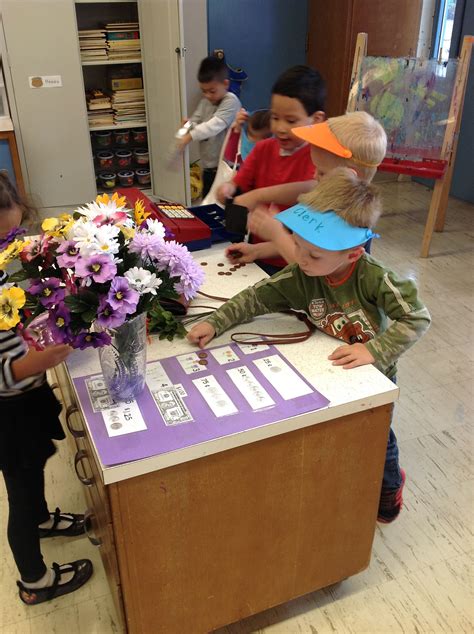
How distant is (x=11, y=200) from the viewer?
4.81 feet

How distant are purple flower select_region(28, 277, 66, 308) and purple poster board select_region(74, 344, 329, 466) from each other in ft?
0.87

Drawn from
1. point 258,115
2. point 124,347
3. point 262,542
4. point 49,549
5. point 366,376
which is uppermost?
point 258,115

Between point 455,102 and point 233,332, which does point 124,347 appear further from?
point 455,102

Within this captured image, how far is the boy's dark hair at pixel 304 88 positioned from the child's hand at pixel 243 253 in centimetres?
43

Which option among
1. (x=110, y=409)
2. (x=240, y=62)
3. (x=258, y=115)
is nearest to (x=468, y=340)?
(x=258, y=115)

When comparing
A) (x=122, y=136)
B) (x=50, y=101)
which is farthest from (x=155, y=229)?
(x=122, y=136)

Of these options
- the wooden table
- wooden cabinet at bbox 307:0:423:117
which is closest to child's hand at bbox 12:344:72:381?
the wooden table

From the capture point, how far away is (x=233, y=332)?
141 cm

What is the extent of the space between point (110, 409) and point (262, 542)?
456mm

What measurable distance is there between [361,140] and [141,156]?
3606mm

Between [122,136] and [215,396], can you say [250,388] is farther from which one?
[122,136]

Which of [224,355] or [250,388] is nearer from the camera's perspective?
[250,388]

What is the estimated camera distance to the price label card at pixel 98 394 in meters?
1.14

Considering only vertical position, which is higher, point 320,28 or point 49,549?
point 320,28
